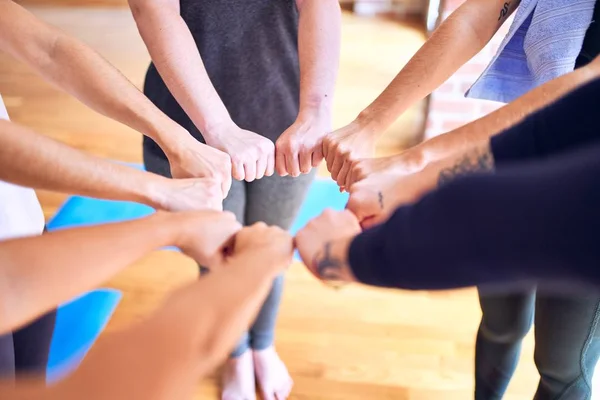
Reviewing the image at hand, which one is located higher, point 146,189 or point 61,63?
point 61,63

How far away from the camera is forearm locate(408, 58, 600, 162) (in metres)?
0.82

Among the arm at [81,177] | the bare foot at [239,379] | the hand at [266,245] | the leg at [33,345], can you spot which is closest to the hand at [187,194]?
the arm at [81,177]

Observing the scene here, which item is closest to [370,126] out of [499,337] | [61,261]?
[499,337]

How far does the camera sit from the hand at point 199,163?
0.97 metres

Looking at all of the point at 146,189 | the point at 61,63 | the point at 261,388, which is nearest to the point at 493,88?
the point at 146,189

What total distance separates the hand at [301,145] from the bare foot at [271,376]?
0.64 m

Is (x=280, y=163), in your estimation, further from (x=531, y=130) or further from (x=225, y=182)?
(x=531, y=130)

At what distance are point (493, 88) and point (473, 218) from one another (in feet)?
2.01

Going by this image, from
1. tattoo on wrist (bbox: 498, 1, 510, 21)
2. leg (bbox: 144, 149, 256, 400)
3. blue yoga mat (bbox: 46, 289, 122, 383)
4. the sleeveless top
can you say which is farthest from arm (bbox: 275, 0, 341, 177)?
blue yoga mat (bbox: 46, 289, 122, 383)

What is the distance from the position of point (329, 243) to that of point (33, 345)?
577 millimetres

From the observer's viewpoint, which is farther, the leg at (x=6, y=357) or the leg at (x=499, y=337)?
the leg at (x=499, y=337)

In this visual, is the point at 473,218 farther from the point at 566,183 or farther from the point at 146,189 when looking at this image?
the point at 146,189

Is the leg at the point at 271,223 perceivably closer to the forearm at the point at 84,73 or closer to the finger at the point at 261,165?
the finger at the point at 261,165

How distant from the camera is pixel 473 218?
0.56 m
